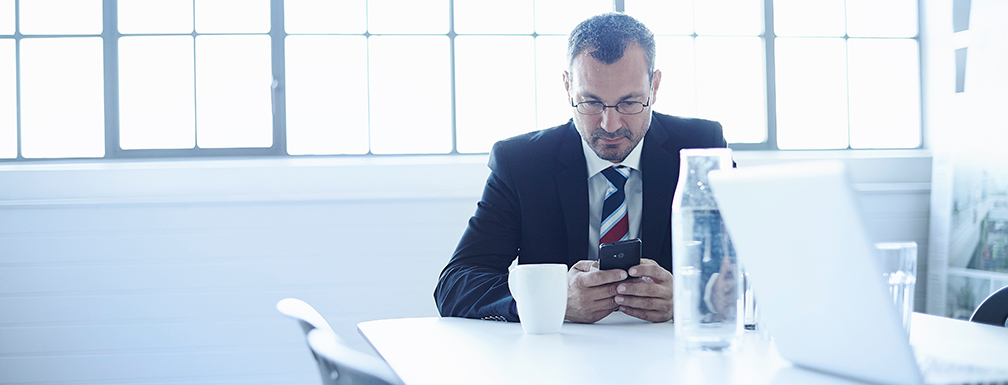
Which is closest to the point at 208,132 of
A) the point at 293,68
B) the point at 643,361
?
the point at 293,68

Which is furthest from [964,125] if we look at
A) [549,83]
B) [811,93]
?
[549,83]

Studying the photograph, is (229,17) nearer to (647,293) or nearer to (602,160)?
(602,160)

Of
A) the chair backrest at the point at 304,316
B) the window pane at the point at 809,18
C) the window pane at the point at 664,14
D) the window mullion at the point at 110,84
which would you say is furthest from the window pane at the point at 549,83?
the chair backrest at the point at 304,316

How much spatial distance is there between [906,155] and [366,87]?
8.01 ft

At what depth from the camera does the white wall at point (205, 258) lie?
2.69 m

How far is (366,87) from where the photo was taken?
3018mm

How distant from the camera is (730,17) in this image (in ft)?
10.8

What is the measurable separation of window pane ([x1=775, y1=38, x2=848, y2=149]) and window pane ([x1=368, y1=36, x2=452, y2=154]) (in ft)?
5.07

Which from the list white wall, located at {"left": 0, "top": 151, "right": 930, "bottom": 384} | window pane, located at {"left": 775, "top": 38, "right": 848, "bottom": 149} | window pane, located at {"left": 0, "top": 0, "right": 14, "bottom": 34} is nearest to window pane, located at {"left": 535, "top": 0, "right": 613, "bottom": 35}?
white wall, located at {"left": 0, "top": 151, "right": 930, "bottom": 384}

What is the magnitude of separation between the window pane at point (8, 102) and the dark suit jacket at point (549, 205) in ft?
7.38

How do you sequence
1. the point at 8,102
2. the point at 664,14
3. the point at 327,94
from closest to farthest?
1. the point at 8,102
2. the point at 327,94
3. the point at 664,14

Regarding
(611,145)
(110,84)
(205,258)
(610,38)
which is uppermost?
(110,84)

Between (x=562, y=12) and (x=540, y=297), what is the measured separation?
2.33 metres

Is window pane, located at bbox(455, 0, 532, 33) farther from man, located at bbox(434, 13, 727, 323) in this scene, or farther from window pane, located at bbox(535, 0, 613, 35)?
man, located at bbox(434, 13, 727, 323)
